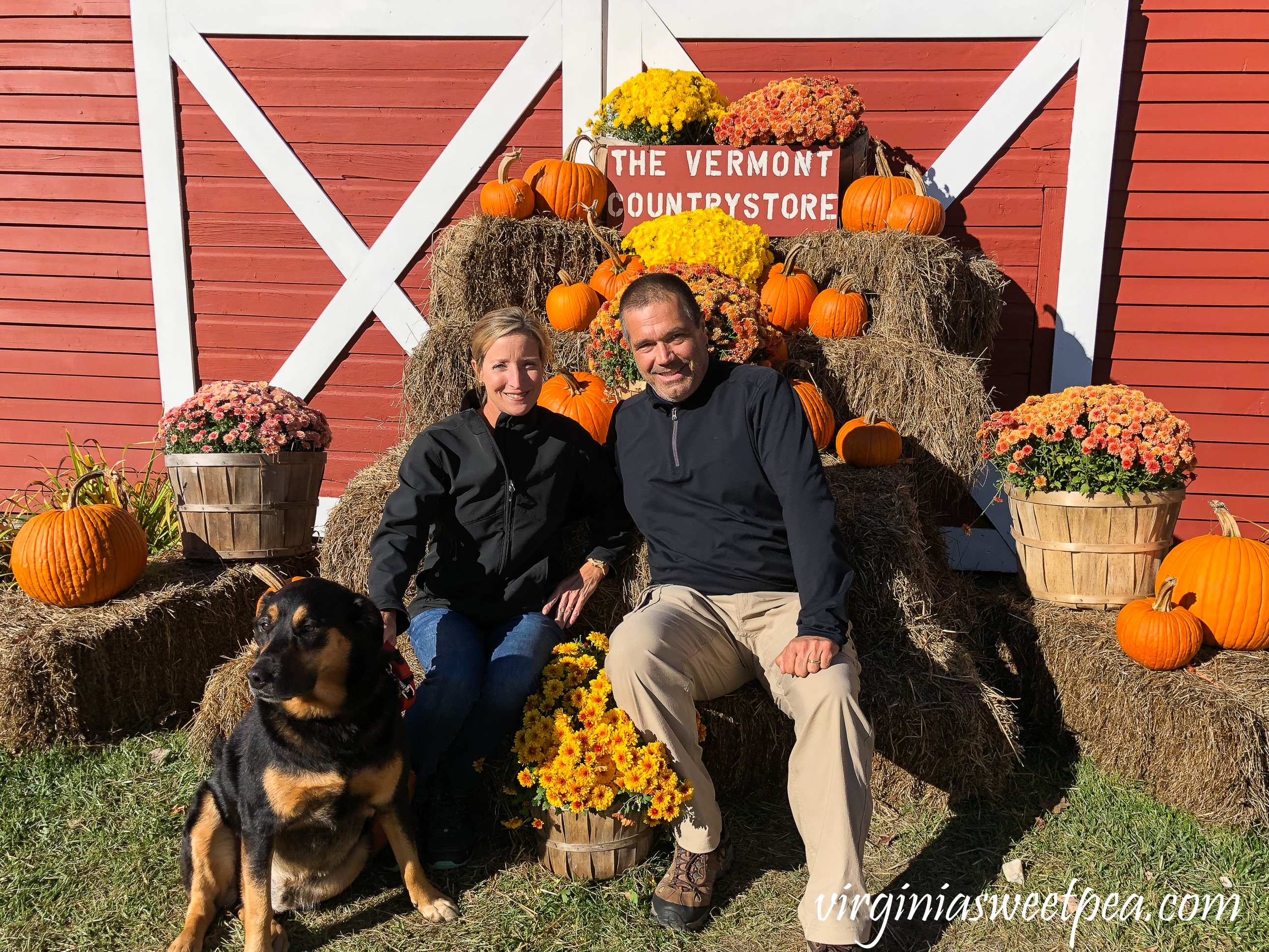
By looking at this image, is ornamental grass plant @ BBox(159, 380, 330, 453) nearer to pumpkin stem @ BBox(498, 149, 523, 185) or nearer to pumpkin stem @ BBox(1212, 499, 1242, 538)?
pumpkin stem @ BBox(498, 149, 523, 185)

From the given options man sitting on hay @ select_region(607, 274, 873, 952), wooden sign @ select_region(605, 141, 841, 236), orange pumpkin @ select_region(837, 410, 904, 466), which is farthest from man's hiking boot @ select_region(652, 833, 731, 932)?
wooden sign @ select_region(605, 141, 841, 236)

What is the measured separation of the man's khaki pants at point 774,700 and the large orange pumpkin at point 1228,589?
1.67 meters

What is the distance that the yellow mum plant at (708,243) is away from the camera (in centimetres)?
424

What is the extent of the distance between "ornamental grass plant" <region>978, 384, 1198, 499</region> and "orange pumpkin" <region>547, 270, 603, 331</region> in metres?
2.13

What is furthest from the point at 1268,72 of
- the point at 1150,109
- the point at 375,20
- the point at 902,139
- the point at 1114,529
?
the point at 375,20

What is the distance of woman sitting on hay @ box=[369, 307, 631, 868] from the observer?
263 centimetres

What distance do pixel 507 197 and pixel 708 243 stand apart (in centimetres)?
128

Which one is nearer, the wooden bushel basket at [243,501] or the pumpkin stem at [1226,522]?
the pumpkin stem at [1226,522]

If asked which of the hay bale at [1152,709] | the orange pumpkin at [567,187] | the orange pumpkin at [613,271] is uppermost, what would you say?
the orange pumpkin at [567,187]

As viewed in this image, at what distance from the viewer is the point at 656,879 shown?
2605 millimetres

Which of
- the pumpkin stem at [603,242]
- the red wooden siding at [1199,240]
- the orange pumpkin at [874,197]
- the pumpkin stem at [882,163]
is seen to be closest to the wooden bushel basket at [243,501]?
the pumpkin stem at [603,242]

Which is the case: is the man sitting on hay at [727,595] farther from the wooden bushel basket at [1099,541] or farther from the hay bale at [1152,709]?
the wooden bushel basket at [1099,541]

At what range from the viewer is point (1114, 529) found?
3496 millimetres

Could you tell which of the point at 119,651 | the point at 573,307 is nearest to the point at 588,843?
the point at 119,651
